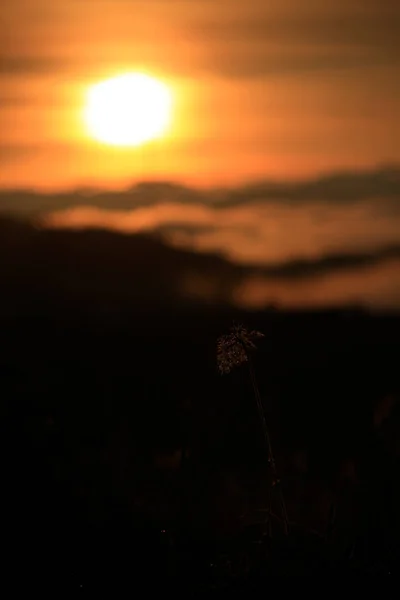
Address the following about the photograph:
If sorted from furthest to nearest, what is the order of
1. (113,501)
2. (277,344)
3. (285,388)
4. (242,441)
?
(277,344)
(285,388)
(242,441)
(113,501)

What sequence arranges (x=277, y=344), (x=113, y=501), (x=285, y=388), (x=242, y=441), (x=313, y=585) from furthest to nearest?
(x=277, y=344)
(x=285, y=388)
(x=242, y=441)
(x=113, y=501)
(x=313, y=585)

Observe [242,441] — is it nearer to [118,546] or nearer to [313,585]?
[118,546]

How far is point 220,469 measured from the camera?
24.2ft

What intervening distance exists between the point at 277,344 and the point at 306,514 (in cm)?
334

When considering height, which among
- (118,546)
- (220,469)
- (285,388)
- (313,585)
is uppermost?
(285,388)

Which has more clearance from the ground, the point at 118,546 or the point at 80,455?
the point at 80,455

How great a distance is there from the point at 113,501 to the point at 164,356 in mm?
2989

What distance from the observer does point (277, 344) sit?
989 centimetres

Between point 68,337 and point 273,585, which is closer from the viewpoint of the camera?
point 273,585

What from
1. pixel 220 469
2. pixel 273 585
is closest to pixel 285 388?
pixel 220 469

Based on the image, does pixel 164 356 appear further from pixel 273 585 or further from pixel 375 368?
pixel 273 585

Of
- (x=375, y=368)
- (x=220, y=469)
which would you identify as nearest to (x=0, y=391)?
(x=220, y=469)

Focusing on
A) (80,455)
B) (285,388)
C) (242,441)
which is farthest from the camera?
(285,388)

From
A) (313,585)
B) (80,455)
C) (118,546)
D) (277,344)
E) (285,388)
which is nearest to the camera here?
(313,585)
